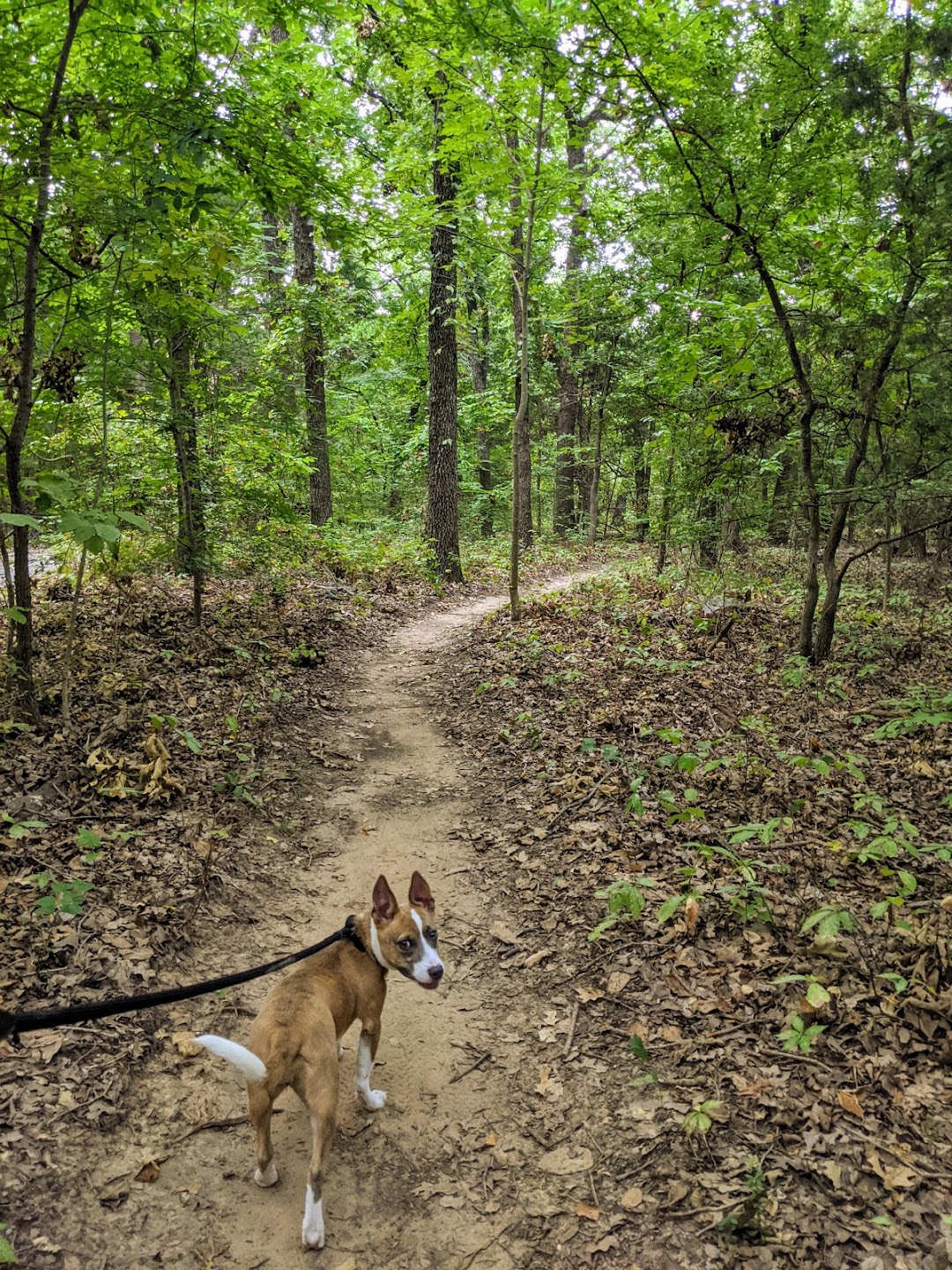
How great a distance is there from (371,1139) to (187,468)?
6.95 metres

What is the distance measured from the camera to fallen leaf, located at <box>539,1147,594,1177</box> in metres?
3.16

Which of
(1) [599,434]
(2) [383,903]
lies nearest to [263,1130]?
(2) [383,903]

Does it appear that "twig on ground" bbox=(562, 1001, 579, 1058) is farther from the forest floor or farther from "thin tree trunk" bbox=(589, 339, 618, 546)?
"thin tree trunk" bbox=(589, 339, 618, 546)

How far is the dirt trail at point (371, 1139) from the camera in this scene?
285 cm

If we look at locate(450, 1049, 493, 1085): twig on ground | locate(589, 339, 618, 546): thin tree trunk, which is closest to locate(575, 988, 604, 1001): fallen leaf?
locate(450, 1049, 493, 1085): twig on ground

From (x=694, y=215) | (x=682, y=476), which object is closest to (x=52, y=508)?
(x=694, y=215)

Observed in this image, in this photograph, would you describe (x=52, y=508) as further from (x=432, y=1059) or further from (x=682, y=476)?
(x=682, y=476)

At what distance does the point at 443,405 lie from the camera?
15.7m

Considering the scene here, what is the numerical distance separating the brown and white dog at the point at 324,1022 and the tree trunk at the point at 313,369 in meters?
10.9

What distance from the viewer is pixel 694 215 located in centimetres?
759

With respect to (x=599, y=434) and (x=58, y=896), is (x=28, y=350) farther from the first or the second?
(x=599, y=434)

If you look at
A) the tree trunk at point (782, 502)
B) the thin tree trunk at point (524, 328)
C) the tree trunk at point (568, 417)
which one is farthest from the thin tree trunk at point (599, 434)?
the tree trunk at point (782, 502)

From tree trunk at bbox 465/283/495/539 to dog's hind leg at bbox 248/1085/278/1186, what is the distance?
71.2 ft

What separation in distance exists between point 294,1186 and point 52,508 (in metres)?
4.29
